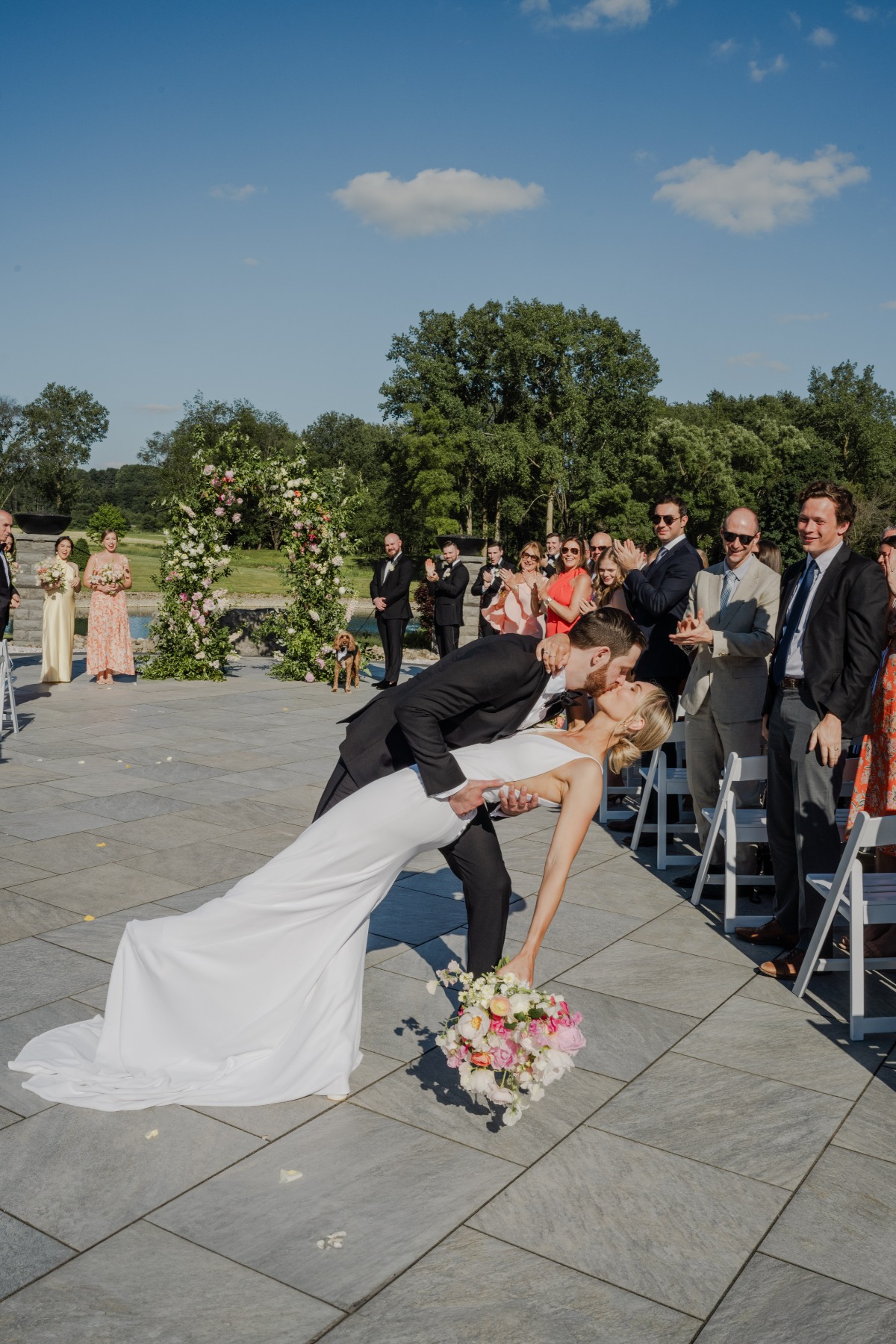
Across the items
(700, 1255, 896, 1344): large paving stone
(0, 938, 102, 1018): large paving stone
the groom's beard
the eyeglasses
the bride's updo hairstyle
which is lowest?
(700, 1255, 896, 1344): large paving stone

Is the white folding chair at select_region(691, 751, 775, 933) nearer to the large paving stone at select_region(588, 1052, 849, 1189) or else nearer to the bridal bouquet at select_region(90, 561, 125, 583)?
the large paving stone at select_region(588, 1052, 849, 1189)

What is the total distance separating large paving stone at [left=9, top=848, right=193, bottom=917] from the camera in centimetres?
570

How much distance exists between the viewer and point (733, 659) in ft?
20.4

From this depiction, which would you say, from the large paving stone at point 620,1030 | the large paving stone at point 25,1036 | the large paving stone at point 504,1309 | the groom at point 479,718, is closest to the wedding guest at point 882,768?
the large paving stone at point 620,1030

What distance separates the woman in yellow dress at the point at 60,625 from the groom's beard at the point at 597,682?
11.5 m

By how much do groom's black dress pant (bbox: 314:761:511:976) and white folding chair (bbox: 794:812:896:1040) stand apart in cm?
150

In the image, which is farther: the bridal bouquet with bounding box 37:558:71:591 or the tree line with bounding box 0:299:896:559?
the tree line with bounding box 0:299:896:559

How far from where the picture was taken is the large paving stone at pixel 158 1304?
2.52 metres

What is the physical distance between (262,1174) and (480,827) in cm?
134

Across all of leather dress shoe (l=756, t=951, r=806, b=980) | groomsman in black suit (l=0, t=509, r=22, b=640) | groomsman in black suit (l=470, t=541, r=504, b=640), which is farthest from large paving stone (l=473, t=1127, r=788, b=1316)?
groomsman in black suit (l=470, t=541, r=504, b=640)

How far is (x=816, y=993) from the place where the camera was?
4.91m

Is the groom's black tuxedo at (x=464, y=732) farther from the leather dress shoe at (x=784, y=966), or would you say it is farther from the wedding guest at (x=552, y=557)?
the wedding guest at (x=552, y=557)

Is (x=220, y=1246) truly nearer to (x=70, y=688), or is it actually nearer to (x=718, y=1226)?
(x=718, y=1226)

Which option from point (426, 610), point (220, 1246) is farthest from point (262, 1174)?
point (426, 610)
